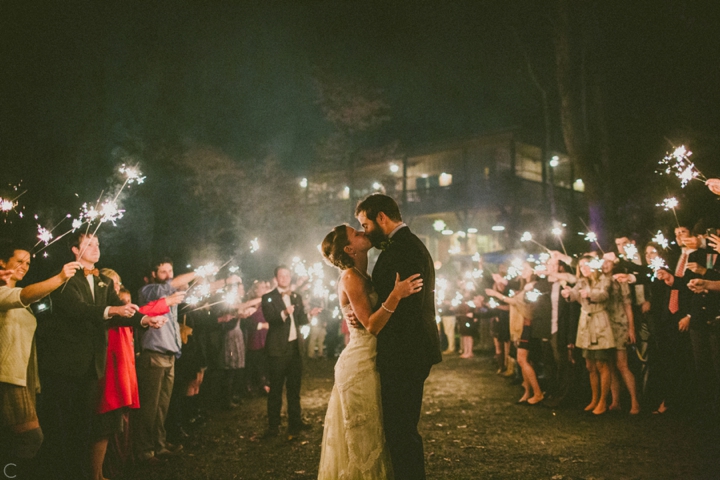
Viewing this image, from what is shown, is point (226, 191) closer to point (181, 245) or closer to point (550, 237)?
point (181, 245)

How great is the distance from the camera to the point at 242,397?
382 inches

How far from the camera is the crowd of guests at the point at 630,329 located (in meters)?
6.45

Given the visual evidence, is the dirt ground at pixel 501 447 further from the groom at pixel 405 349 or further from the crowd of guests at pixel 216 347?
the groom at pixel 405 349

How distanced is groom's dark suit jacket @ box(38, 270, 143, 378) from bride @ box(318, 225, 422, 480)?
2.34m

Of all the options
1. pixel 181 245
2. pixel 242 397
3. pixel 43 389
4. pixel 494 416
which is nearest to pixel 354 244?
pixel 43 389

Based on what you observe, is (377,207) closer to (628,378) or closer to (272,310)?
(272,310)

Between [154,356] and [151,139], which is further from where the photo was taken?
[151,139]

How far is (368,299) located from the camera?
12.6 feet

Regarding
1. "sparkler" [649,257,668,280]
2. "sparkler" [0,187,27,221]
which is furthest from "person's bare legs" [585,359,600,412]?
"sparkler" [0,187,27,221]

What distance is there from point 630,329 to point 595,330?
1.84ft

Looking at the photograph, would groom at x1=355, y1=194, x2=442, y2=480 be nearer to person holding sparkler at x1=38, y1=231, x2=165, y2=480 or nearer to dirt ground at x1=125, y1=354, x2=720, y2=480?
dirt ground at x1=125, y1=354, x2=720, y2=480

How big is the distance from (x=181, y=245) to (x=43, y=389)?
14093mm

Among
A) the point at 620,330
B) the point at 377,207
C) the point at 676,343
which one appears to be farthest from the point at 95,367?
the point at 676,343

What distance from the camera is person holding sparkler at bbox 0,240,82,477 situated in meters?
4.07
